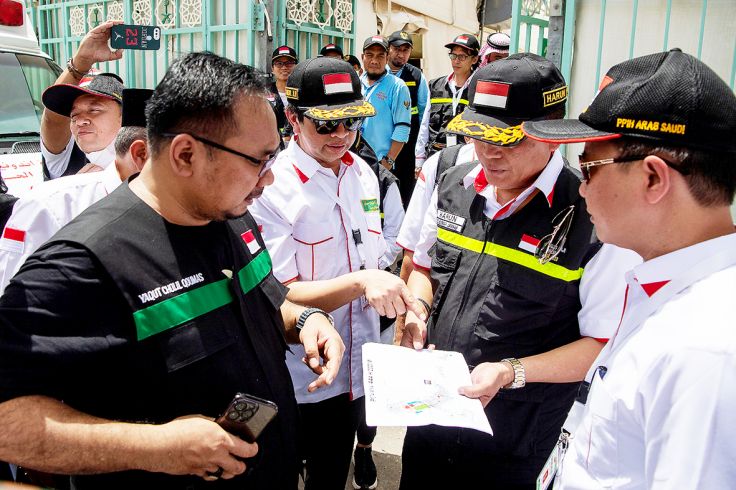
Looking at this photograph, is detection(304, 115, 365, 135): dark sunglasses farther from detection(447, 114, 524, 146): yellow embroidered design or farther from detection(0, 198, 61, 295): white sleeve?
detection(0, 198, 61, 295): white sleeve

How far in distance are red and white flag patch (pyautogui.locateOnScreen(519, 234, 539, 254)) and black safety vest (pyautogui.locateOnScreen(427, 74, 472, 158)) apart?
4425mm

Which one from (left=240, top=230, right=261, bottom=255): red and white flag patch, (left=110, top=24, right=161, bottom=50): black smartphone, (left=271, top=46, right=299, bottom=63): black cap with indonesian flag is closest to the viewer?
(left=240, top=230, right=261, bottom=255): red and white flag patch

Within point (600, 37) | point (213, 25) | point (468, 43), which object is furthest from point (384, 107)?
point (600, 37)

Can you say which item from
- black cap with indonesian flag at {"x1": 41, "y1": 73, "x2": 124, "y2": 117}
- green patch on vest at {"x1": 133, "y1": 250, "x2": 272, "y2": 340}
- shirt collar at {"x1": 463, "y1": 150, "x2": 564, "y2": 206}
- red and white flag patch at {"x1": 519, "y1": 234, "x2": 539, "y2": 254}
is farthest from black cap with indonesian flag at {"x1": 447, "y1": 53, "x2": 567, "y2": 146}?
black cap with indonesian flag at {"x1": 41, "y1": 73, "x2": 124, "y2": 117}

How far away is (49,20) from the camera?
7871 mm

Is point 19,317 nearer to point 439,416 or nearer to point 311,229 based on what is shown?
point 439,416

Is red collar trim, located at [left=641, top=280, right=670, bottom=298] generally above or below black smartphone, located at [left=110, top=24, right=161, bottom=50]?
below

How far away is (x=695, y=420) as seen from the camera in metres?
1.00

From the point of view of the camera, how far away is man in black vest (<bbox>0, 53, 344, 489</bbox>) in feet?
3.86

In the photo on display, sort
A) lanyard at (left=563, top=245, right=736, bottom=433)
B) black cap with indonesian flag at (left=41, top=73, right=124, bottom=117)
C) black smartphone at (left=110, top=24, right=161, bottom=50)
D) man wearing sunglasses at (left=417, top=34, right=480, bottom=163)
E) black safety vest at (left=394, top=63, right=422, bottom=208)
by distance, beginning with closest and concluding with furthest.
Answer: lanyard at (left=563, top=245, right=736, bottom=433) → black cap with indonesian flag at (left=41, top=73, right=124, bottom=117) → black smartphone at (left=110, top=24, right=161, bottom=50) → man wearing sunglasses at (left=417, top=34, right=480, bottom=163) → black safety vest at (left=394, top=63, right=422, bottom=208)

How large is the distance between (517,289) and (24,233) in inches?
71.0

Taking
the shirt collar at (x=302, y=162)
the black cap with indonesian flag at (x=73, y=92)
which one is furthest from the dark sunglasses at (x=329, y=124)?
the black cap with indonesian flag at (x=73, y=92)

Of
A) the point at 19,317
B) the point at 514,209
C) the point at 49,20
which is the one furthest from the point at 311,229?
the point at 49,20

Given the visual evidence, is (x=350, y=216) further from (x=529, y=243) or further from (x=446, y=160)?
(x=529, y=243)
